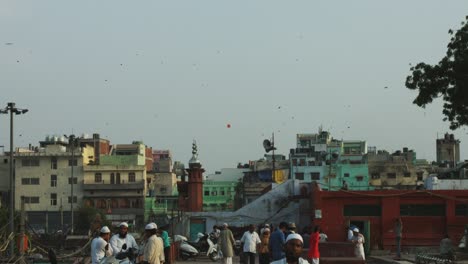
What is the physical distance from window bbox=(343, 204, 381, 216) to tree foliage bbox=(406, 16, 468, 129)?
18.7m

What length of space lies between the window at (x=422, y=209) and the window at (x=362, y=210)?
132 centimetres

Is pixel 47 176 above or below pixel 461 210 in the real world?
above

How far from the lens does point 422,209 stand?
160 ft

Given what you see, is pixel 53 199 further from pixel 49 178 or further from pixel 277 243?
pixel 277 243

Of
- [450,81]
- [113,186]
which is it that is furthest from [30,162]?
[450,81]

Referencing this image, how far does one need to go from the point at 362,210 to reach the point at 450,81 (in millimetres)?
19995

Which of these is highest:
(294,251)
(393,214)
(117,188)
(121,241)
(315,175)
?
(315,175)

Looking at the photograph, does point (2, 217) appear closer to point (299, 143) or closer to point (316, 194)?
point (316, 194)

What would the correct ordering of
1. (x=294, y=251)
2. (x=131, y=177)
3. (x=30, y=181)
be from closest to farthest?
(x=294, y=251) → (x=30, y=181) → (x=131, y=177)

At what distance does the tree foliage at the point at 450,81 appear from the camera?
29.9 metres

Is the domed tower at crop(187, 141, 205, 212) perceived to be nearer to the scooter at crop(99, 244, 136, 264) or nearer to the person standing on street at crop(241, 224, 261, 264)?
→ the person standing on street at crop(241, 224, 261, 264)

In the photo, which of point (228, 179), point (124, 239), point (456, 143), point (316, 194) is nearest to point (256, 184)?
point (228, 179)

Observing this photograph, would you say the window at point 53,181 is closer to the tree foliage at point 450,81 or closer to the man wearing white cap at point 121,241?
the tree foliage at point 450,81

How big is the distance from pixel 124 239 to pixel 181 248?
834 inches
